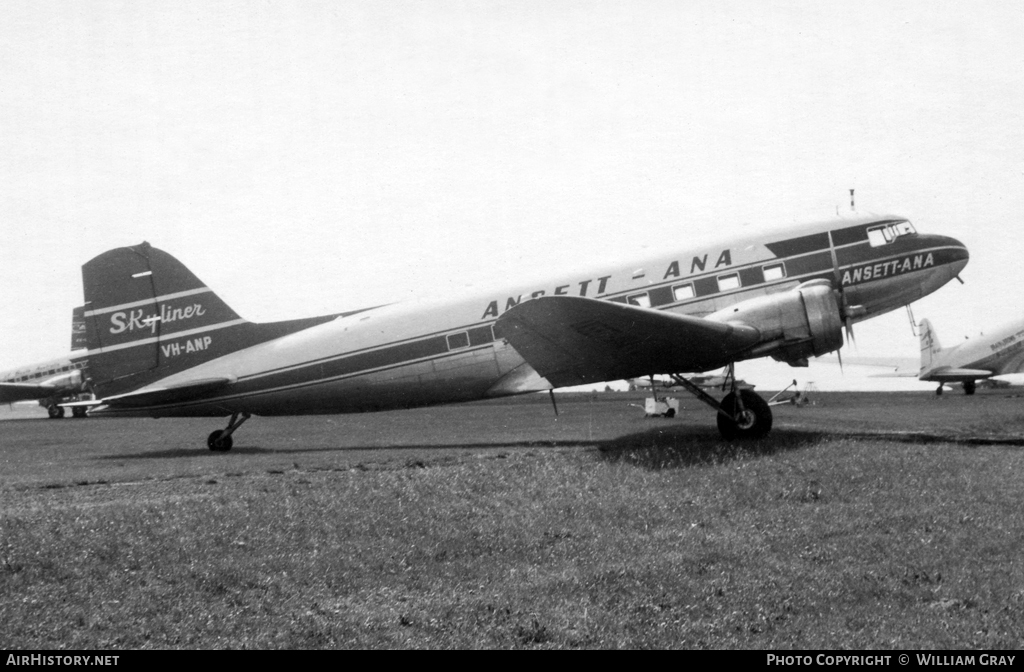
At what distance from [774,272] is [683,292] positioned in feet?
5.16

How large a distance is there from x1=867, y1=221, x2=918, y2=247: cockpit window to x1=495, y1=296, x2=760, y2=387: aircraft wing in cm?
338

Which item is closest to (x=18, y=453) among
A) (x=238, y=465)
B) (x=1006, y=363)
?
(x=238, y=465)

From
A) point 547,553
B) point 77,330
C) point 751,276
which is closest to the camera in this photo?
point 547,553

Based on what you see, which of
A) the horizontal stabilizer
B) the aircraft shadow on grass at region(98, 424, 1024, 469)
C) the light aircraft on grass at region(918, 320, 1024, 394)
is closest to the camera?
the aircraft shadow on grass at region(98, 424, 1024, 469)

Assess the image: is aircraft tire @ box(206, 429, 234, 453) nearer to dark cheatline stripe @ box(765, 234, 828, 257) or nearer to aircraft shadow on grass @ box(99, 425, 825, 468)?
aircraft shadow on grass @ box(99, 425, 825, 468)

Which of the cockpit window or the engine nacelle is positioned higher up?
the cockpit window

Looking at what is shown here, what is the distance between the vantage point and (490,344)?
14953mm

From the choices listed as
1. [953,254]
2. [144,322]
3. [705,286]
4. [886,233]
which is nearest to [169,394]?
[144,322]

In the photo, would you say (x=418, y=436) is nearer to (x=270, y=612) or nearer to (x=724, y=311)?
(x=724, y=311)

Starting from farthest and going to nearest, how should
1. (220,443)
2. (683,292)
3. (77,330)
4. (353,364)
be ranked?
1. (77,330)
2. (220,443)
3. (353,364)
4. (683,292)

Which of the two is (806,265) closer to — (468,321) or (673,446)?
(673,446)

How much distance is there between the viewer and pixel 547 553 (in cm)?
749

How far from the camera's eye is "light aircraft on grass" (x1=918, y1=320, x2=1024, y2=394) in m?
44.2

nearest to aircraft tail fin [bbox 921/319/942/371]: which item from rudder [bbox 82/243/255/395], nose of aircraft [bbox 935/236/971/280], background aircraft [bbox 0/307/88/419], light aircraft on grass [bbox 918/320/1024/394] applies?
light aircraft on grass [bbox 918/320/1024/394]
